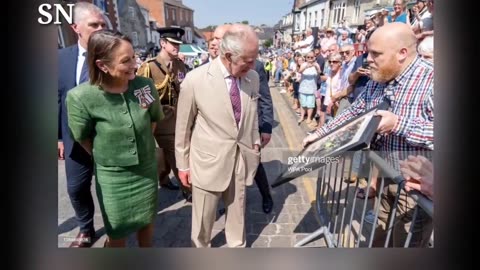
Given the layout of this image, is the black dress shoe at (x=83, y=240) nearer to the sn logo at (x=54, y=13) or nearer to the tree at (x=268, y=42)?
the sn logo at (x=54, y=13)

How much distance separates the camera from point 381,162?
1991mm

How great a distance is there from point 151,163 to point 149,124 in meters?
0.23

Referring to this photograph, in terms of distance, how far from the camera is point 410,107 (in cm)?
208

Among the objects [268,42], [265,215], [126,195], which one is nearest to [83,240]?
[126,195]

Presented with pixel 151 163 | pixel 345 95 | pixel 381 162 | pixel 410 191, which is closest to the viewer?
pixel 410 191

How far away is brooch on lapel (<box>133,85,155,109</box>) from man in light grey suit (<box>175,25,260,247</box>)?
0.18 metres

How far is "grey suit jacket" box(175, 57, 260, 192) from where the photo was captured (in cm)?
210

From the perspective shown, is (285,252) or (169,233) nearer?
(285,252)

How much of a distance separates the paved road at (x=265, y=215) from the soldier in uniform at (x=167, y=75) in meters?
0.52

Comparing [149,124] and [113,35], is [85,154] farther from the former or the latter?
[113,35]

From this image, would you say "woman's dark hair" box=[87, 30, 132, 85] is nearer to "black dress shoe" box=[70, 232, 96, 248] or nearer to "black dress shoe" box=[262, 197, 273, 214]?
"black dress shoe" box=[70, 232, 96, 248]

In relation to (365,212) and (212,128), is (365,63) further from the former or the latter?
(212,128)

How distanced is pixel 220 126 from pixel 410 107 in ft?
3.55
